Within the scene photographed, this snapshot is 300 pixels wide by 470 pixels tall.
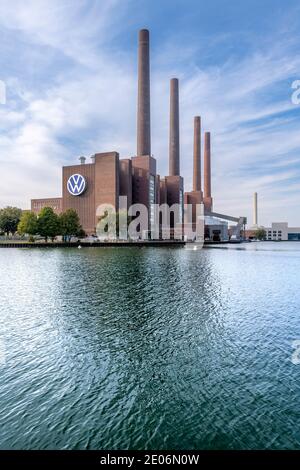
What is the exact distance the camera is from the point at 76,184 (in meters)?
123

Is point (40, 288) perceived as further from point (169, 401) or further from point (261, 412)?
point (261, 412)

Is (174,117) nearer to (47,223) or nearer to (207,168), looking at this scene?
(207,168)

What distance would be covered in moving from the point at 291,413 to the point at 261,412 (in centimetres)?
71

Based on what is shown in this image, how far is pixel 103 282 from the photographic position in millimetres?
26844

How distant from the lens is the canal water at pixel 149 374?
6.98 meters

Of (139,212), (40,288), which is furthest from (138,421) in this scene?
(139,212)

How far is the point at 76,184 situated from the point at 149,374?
390ft

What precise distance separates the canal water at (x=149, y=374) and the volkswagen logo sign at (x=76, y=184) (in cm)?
10546

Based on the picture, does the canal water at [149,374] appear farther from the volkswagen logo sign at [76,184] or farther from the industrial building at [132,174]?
the volkswagen logo sign at [76,184]

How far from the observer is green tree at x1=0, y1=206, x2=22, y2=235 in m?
121

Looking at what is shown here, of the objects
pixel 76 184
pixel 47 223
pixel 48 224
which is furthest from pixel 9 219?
pixel 48 224

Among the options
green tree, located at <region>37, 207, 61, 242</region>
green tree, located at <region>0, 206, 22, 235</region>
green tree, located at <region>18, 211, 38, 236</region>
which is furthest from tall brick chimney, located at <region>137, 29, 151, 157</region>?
green tree, located at <region>0, 206, 22, 235</region>

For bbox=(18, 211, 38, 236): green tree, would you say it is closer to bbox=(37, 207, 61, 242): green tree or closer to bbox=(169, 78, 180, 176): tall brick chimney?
bbox=(37, 207, 61, 242): green tree

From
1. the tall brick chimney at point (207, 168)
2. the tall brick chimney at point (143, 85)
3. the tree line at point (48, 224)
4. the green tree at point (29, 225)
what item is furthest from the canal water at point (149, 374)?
the tall brick chimney at point (207, 168)
